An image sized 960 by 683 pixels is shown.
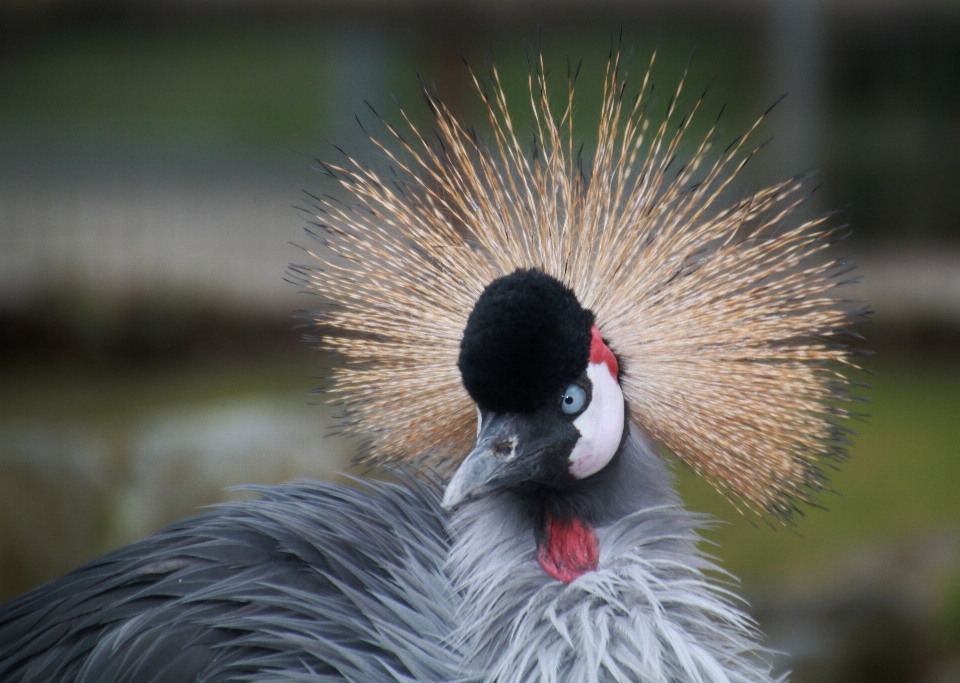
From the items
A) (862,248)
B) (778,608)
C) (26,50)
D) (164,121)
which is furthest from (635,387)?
(164,121)

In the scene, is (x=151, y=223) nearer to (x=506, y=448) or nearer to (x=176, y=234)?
(x=176, y=234)

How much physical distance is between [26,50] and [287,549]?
174 inches

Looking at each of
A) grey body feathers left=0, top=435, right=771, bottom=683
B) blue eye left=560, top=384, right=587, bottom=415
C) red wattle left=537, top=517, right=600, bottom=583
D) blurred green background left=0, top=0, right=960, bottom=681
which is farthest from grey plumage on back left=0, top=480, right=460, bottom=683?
blurred green background left=0, top=0, right=960, bottom=681

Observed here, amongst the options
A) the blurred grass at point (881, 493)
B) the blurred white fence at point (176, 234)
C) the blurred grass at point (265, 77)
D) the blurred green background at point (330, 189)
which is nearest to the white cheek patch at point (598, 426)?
the blurred grass at point (881, 493)

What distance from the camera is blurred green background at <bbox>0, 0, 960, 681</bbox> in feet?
9.86

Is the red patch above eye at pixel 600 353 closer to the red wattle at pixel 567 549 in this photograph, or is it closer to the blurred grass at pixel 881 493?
the red wattle at pixel 567 549

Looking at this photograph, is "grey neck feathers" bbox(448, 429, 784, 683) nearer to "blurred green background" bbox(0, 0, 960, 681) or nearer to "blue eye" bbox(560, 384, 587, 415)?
"blue eye" bbox(560, 384, 587, 415)

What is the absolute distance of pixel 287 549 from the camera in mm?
1064

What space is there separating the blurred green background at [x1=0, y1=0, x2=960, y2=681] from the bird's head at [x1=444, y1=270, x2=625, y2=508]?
148 centimetres

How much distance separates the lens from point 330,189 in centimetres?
419

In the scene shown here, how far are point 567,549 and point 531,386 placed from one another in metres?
0.21

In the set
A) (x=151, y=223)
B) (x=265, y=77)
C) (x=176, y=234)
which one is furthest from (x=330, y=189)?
(x=265, y=77)

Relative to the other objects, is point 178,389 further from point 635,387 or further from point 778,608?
point 635,387

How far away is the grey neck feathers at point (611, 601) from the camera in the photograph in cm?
100
